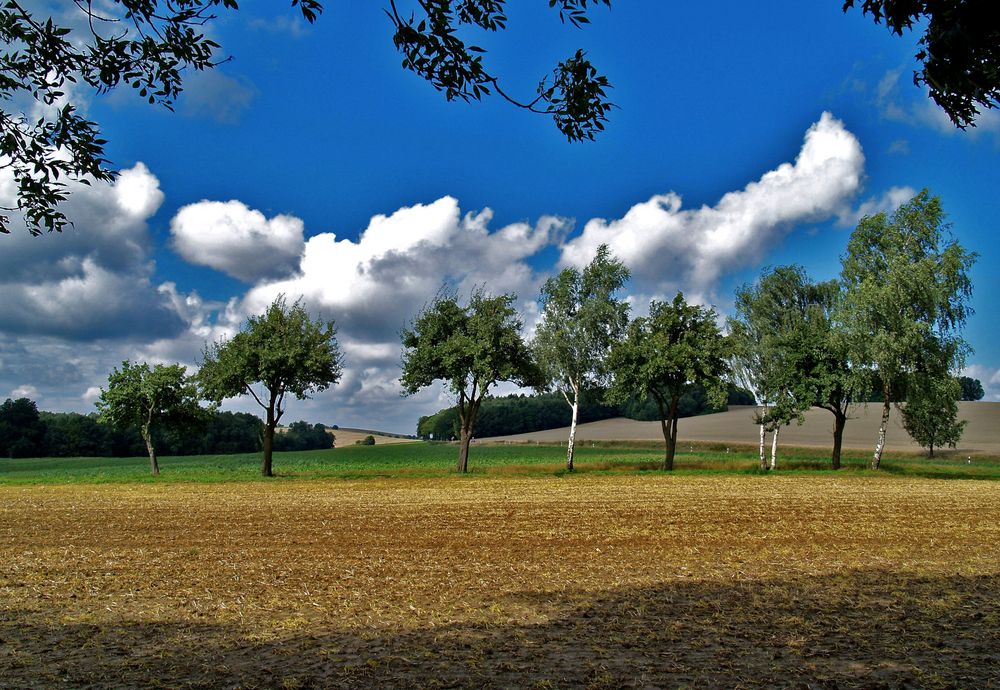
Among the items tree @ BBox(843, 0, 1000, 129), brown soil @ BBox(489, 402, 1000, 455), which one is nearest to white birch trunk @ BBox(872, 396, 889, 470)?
brown soil @ BBox(489, 402, 1000, 455)

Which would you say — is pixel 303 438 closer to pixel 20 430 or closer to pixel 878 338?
pixel 20 430

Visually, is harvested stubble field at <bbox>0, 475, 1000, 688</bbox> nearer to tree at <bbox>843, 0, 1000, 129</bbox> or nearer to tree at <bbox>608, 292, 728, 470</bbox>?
tree at <bbox>843, 0, 1000, 129</bbox>

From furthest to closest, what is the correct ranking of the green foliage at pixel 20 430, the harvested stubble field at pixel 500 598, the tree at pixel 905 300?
the green foliage at pixel 20 430, the tree at pixel 905 300, the harvested stubble field at pixel 500 598

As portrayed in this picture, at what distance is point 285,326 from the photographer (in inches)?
1767

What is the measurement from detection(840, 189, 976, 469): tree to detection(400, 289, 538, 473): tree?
21.3 meters

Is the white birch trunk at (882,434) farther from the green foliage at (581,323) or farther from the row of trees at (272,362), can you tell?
the row of trees at (272,362)

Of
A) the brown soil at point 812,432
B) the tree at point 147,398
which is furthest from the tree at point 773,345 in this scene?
the tree at point 147,398

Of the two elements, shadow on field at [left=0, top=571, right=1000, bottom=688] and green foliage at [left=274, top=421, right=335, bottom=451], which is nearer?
shadow on field at [left=0, top=571, right=1000, bottom=688]

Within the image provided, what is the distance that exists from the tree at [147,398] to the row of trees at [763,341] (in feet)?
61.4

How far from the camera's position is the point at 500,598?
11211 mm

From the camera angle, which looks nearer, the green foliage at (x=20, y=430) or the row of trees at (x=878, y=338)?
the row of trees at (x=878, y=338)

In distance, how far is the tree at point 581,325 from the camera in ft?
161

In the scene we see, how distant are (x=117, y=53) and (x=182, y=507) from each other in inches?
862

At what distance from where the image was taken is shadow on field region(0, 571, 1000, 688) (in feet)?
24.4
